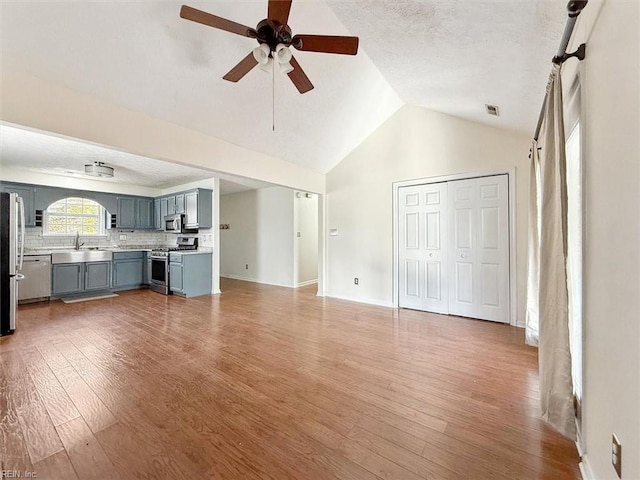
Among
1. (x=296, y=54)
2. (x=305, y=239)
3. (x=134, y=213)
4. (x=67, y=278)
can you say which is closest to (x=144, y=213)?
(x=134, y=213)

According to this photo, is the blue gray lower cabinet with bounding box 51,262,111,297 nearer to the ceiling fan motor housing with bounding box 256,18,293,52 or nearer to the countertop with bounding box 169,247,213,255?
the countertop with bounding box 169,247,213,255

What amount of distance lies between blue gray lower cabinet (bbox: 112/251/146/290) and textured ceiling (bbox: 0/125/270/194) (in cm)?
171

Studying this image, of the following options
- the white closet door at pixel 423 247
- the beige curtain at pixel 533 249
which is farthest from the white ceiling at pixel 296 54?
the white closet door at pixel 423 247

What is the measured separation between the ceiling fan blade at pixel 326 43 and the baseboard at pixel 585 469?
2.83m

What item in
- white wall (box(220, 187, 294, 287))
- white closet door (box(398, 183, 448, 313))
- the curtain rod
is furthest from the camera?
white wall (box(220, 187, 294, 287))

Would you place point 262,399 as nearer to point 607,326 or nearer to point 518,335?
point 607,326

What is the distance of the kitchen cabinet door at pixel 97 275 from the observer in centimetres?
552

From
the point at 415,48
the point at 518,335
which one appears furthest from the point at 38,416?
the point at 518,335

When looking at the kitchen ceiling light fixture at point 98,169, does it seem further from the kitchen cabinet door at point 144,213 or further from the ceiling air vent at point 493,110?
the ceiling air vent at point 493,110

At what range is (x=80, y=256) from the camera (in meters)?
5.40

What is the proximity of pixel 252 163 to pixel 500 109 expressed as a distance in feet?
10.7

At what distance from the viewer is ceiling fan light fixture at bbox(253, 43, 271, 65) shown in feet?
6.37

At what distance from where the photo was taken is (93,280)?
220 inches

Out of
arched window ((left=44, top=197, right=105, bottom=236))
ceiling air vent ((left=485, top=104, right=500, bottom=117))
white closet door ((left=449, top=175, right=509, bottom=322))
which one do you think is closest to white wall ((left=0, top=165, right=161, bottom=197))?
arched window ((left=44, top=197, right=105, bottom=236))
